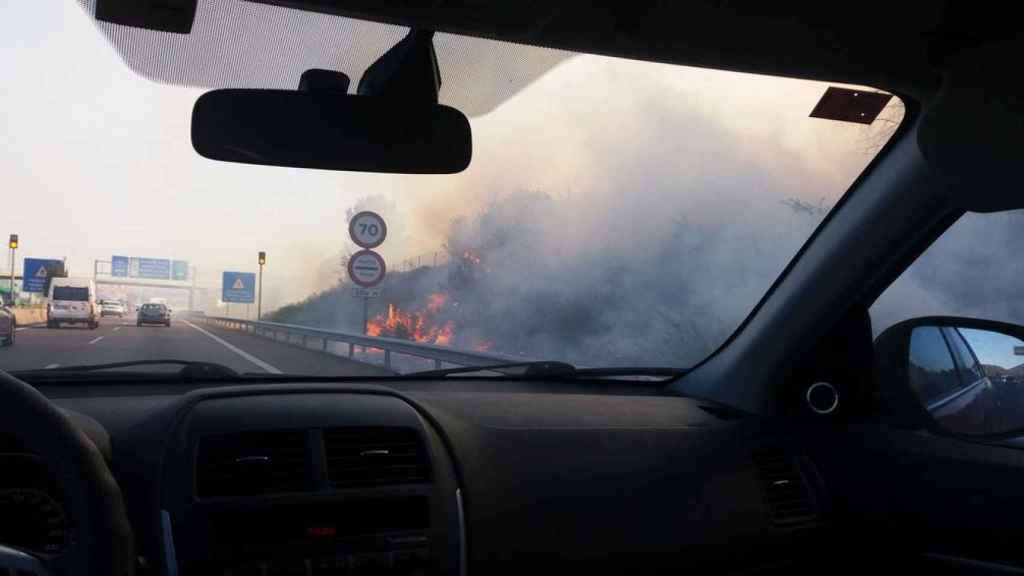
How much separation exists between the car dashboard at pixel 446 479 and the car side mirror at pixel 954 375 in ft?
1.84

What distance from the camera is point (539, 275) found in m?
5.66

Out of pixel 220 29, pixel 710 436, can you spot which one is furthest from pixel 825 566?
pixel 220 29

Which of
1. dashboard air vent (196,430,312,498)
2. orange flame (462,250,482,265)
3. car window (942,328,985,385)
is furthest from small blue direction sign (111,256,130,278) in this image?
car window (942,328,985,385)

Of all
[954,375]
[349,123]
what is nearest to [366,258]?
[349,123]

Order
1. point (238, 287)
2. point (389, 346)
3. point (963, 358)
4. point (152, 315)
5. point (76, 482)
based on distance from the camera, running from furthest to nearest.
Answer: point (152, 315) < point (389, 346) < point (238, 287) < point (963, 358) < point (76, 482)

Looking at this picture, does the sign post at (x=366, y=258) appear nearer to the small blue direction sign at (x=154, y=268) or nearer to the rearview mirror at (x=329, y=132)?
the small blue direction sign at (x=154, y=268)

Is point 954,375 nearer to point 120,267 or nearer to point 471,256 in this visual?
point 471,256

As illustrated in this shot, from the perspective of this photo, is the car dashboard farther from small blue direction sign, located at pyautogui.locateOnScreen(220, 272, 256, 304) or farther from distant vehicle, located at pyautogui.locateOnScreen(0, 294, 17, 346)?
distant vehicle, located at pyautogui.locateOnScreen(0, 294, 17, 346)

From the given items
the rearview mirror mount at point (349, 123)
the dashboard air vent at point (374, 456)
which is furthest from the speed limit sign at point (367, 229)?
the dashboard air vent at point (374, 456)

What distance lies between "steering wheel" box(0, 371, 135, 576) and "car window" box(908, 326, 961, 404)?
3.35 metres

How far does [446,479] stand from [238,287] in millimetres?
2878

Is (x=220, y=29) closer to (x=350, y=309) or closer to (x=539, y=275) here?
(x=539, y=275)

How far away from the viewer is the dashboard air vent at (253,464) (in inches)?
108

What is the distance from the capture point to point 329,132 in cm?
295
